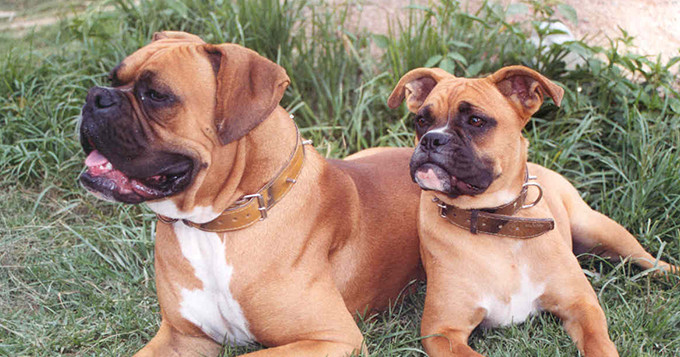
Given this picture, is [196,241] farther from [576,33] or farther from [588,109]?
[576,33]

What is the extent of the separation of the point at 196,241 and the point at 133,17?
3552 mm

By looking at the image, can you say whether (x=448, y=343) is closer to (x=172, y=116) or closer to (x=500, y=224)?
(x=500, y=224)

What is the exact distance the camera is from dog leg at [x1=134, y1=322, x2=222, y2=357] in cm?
327

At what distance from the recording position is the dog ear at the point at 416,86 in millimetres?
3666

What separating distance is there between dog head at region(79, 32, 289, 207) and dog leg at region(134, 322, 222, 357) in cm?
78

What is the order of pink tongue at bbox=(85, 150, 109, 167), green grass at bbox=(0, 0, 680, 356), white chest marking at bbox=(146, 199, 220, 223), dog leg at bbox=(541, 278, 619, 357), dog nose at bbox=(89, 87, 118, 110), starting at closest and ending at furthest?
1. dog nose at bbox=(89, 87, 118, 110)
2. pink tongue at bbox=(85, 150, 109, 167)
3. white chest marking at bbox=(146, 199, 220, 223)
4. dog leg at bbox=(541, 278, 619, 357)
5. green grass at bbox=(0, 0, 680, 356)

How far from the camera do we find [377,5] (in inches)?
228

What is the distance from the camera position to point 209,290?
3117 mm

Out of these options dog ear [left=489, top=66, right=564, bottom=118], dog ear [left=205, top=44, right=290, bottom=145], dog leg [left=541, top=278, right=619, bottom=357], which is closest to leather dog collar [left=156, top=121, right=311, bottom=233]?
dog ear [left=205, top=44, right=290, bottom=145]

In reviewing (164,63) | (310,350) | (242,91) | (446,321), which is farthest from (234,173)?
(446,321)

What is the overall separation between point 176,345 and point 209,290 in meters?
0.39

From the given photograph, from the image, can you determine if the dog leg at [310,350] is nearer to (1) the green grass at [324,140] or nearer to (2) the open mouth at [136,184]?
(1) the green grass at [324,140]

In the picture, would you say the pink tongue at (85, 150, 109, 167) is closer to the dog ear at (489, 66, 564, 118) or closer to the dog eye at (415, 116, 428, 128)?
the dog eye at (415, 116, 428, 128)

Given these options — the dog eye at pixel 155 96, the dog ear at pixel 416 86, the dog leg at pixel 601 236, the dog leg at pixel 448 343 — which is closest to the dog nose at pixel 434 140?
the dog ear at pixel 416 86
